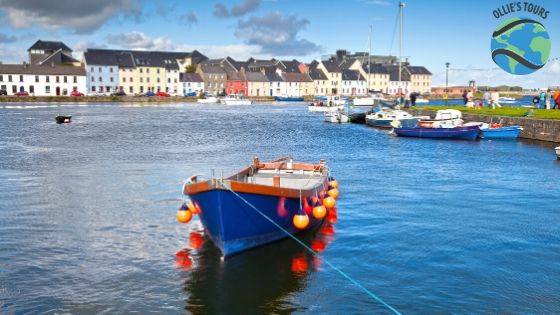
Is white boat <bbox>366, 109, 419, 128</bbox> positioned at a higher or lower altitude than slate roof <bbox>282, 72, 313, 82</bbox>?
lower

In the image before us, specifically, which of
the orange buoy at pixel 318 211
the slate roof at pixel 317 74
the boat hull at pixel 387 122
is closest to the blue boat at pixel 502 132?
the boat hull at pixel 387 122

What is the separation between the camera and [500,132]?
45594mm

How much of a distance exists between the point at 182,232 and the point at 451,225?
8502 mm

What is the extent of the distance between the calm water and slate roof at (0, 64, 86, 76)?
368ft

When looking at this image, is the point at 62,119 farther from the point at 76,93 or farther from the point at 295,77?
the point at 295,77

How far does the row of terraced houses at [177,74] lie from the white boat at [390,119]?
240 ft

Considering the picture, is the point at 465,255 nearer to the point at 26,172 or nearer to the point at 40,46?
Result: the point at 26,172

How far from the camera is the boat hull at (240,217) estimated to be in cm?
1328

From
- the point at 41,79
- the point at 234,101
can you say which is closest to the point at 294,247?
the point at 234,101

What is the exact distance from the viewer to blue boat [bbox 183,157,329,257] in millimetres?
13188

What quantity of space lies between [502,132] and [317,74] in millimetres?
141500

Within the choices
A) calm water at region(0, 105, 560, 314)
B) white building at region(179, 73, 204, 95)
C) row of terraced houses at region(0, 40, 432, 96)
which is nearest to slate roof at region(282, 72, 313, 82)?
row of terraced houses at region(0, 40, 432, 96)

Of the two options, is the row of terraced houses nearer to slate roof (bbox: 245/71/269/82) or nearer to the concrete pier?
slate roof (bbox: 245/71/269/82)

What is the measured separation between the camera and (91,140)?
1756 inches
